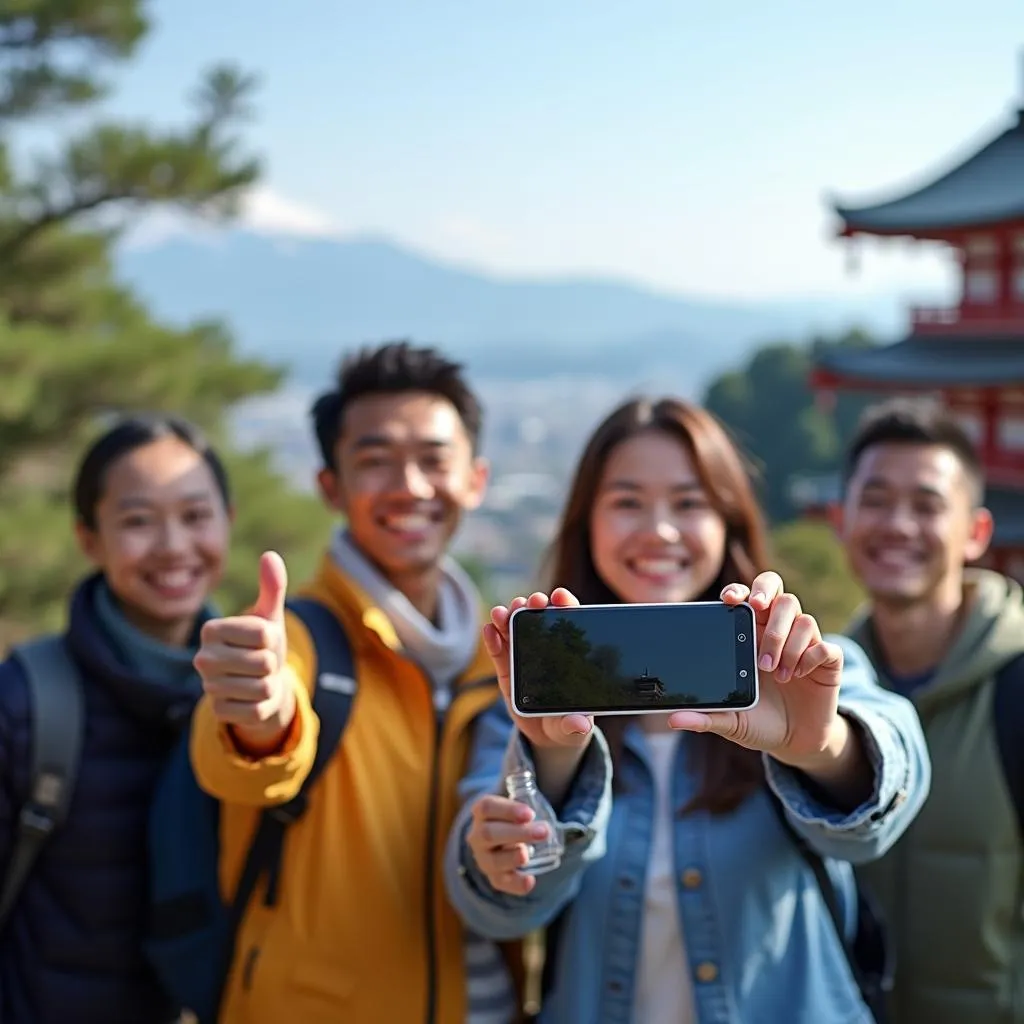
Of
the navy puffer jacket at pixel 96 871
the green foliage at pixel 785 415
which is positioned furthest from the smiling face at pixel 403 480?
the green foliage at pixel 785 415

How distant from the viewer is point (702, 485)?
1743 millimetres

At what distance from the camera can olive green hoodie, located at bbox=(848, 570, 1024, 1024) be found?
1.84 metres

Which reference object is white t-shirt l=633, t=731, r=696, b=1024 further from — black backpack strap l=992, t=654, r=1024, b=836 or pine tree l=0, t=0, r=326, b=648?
pine tree l=0, t=0, r=326, b=648

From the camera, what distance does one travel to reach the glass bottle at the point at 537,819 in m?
1.45

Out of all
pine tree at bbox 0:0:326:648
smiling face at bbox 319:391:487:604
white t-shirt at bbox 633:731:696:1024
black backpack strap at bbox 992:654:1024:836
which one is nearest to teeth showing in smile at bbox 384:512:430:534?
smiling face at bbox 319:391:487:604

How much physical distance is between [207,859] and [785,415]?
29.5 metres

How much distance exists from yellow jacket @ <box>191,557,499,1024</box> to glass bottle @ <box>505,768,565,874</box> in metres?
0.32

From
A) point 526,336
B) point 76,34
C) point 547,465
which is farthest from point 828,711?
point 526,336

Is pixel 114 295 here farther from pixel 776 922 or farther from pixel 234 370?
pixel 776 922

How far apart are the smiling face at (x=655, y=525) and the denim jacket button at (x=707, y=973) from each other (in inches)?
19.7

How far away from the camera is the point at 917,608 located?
2.10 m

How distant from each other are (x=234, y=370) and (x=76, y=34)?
9.05 feet

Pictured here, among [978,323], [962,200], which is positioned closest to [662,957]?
[978,323]

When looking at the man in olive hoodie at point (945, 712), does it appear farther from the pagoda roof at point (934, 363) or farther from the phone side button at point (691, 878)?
the pagoda roof at point (934, 363)
